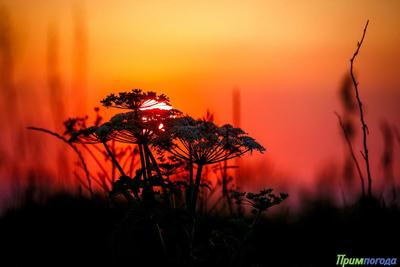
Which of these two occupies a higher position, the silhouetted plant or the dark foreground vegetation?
the silhouetted plant

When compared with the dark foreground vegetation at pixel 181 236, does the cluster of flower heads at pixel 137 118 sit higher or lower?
higher

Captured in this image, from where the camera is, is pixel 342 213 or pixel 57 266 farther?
pixel 342 213

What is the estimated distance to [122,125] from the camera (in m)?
4.55

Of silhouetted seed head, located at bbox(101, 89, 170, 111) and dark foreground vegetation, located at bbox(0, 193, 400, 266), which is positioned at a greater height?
silhouetted seed head, located at bbox(101, 89, 170, 111)

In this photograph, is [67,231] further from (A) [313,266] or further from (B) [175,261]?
(A) [313,266]

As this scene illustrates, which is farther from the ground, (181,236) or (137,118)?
(137,118)

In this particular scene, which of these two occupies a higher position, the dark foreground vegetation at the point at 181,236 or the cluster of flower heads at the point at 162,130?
the cluster of flower heads at the point at 162,130

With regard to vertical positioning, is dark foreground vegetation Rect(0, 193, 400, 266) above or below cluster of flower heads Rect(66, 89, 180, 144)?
below

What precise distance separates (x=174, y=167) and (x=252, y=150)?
2.67ft

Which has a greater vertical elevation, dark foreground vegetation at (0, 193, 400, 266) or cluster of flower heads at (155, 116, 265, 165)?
cluster of flower heads at (155, 116, 265, 165)

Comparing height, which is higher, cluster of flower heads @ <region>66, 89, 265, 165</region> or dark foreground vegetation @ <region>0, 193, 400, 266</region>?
cluster of flower heads @ <region>66, 89, 265, 165</region>

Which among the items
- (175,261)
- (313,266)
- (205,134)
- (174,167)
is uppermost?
(205,134)

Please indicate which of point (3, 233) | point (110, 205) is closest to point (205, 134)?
point (110, 205)

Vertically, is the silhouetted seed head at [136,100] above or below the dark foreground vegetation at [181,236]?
above
